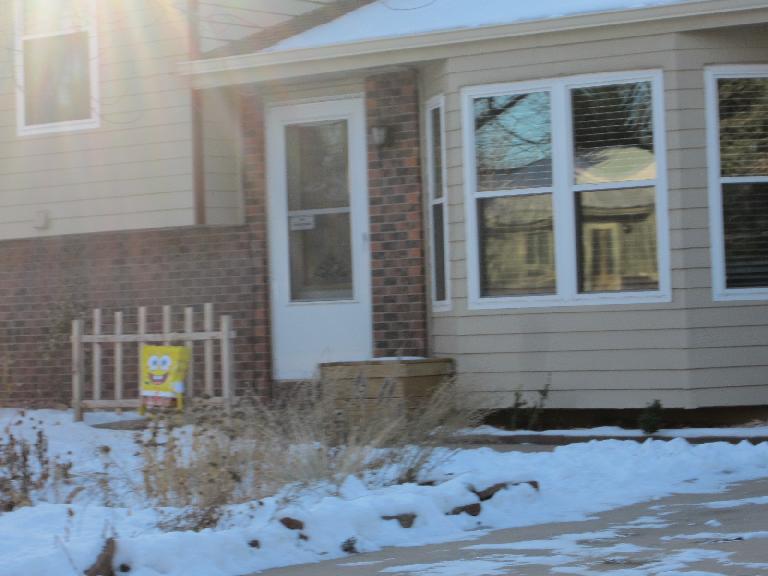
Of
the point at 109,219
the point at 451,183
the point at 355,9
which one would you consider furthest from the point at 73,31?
the point at 451,183

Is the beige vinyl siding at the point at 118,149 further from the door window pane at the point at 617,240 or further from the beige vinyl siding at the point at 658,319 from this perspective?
the door window pane at the point at 617,240

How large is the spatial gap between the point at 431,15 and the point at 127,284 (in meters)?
4.31

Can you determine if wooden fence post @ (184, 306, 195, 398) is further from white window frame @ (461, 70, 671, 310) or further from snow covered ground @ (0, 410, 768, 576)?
white window frame @ (461, 70, 671, 310)

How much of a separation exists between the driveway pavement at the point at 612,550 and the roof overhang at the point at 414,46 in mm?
4201

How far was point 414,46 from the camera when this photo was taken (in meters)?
10.6

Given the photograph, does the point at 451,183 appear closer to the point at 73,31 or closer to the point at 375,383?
the point at 375,383

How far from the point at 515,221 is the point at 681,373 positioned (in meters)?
1.84

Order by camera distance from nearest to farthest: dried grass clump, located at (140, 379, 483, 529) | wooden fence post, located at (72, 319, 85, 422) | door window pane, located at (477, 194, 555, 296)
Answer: dried grass clump, located at (140, 379, 483, 529) < door window pane, located at (477, 194, 555, 296) < wooden fence post, located at (72, 319, 85, 422)

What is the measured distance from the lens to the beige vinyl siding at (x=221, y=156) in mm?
12141

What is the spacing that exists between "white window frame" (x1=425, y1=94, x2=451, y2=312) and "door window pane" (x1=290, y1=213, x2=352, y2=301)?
3.33ft

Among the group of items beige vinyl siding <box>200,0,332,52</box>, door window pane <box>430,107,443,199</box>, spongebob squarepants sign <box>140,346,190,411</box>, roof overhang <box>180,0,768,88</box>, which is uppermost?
beige vinyl siding <box>200,0,332,52</box>

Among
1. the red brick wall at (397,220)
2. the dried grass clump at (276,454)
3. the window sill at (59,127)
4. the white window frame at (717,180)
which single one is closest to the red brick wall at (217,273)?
the red brick wall at (397,220)

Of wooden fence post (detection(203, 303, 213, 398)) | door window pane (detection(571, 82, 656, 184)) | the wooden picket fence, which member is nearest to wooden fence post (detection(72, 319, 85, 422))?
the wooden picket fence

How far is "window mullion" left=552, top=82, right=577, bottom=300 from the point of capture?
10.2m
